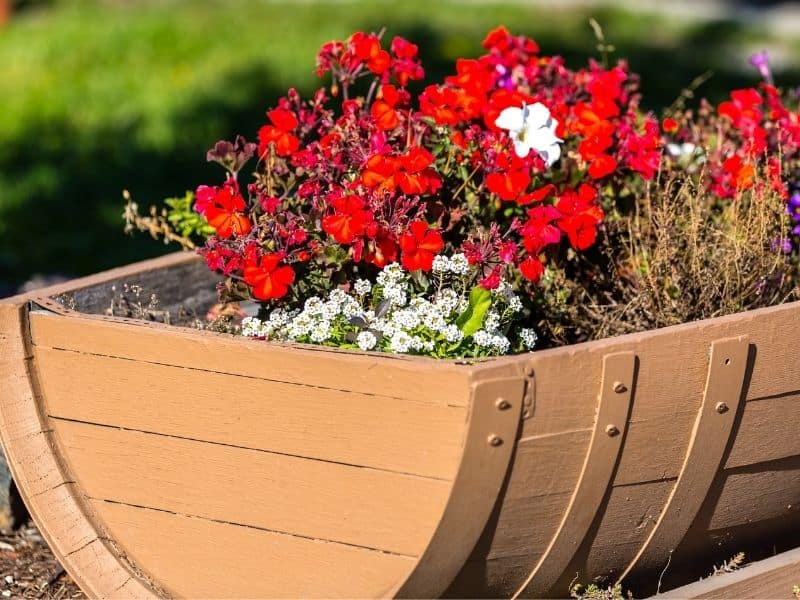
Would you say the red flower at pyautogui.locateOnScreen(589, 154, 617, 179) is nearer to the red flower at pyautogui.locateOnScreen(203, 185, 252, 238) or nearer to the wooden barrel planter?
the wooden barrel planter

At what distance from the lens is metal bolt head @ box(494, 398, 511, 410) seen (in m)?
1.84

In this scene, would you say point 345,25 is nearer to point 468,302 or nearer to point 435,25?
point 435,25

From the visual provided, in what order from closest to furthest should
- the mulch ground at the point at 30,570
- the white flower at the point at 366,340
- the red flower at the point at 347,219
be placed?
the white flower at the point at 366,340 < the red flower at the point at 347,219 < the mulch ground at the point at 30,570

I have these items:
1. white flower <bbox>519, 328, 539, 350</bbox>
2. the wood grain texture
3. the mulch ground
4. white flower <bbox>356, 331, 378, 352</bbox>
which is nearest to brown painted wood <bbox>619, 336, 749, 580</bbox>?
white flower <bbox>519, 328, 539, 350</bbox>

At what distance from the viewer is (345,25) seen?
8.03 m

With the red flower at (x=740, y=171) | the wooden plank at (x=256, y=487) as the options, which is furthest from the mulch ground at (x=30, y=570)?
the red flower at (x=740, y=171)

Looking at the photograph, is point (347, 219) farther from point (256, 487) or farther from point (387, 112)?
point (256, 487)

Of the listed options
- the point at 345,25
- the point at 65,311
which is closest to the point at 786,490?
the point at 65,311

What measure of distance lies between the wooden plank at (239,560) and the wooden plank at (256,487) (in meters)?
0.02

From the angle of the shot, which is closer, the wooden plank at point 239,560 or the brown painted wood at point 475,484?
the brown painted wood at point 475,484

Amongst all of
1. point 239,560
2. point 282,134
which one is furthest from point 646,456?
point 282,134

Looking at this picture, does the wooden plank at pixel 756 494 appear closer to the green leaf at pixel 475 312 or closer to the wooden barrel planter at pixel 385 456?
the wooden barrel planter at pixel 385 456

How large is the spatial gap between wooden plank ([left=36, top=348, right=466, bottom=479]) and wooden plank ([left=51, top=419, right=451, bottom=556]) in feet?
0.08

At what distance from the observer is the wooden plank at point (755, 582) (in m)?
2.25
